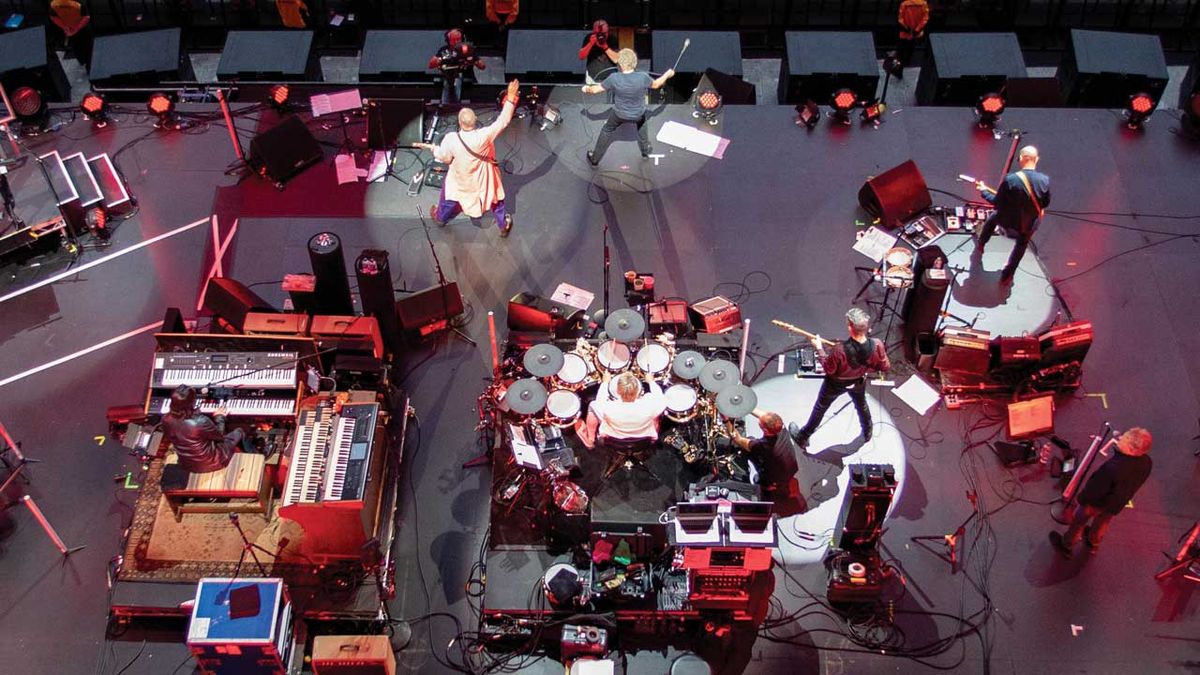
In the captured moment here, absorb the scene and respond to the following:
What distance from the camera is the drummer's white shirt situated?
10602 millimetres

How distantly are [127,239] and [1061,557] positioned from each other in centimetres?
1082

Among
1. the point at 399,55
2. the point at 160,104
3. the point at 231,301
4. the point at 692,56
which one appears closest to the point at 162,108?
the point at 160,104

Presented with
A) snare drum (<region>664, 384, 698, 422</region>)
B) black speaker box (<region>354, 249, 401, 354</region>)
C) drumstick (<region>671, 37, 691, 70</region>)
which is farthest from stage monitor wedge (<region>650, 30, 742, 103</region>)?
snare drum (<region>664, 384, 698, 422</region>)

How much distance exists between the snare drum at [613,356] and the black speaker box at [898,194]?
4121 millimetres

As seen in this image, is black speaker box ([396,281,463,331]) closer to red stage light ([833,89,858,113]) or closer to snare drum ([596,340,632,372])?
snare drum ([596,340,632,372])

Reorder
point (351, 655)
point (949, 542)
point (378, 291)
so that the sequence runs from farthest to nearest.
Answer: point (378, 291)
point (949, 542)
point (351, 655)

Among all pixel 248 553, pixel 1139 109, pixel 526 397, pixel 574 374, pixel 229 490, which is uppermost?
pixel 1139 109

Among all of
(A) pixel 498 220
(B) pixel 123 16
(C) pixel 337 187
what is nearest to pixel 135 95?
(B) pixel 123 16

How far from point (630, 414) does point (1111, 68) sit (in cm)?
942

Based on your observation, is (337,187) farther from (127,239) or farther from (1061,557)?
(1061,557)

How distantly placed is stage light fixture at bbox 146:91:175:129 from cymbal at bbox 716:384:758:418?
862 centimetres

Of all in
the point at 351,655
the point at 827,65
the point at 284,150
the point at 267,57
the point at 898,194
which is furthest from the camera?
the point at 267,57

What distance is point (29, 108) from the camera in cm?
1512

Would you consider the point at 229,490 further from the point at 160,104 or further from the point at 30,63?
the point at 30,63
